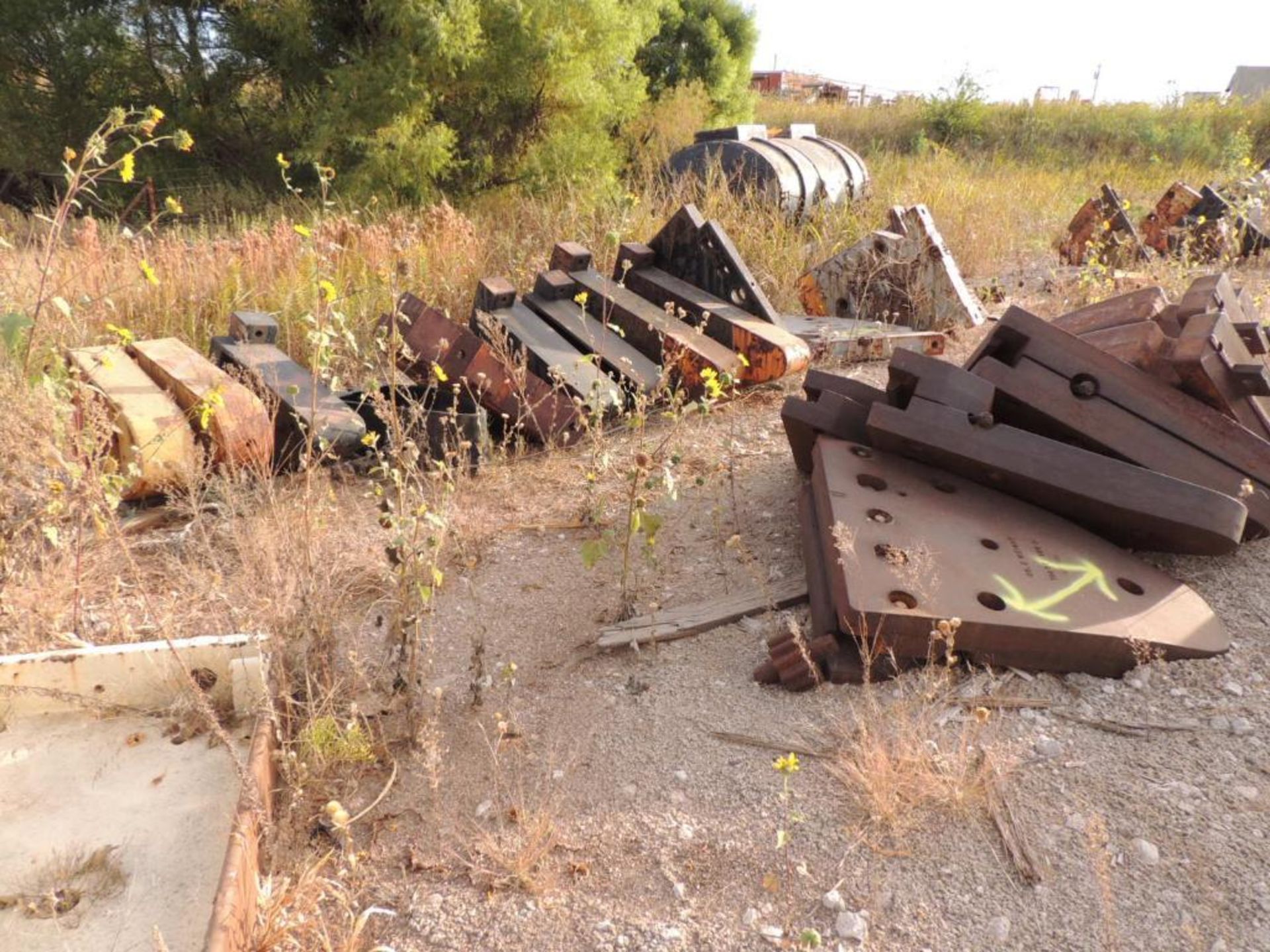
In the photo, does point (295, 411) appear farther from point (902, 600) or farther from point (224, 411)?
point (902, 600)

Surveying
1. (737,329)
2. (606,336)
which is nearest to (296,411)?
(606,336)

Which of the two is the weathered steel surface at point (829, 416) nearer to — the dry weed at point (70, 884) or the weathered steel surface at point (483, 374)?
the weathered steel surface at point (483, 374)

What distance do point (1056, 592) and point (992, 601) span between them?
8.5 inches

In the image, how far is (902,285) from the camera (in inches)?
228

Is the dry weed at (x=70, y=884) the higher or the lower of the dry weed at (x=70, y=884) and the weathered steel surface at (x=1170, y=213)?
the lower

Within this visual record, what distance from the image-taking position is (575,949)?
182cm

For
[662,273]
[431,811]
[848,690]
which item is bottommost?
[431,811]

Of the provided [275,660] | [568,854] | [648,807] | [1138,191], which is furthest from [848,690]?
[1138,191]

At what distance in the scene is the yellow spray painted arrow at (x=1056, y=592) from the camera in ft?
8.02

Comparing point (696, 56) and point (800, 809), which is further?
point (696, 56)

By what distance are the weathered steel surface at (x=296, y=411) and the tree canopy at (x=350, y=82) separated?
8.30 meters

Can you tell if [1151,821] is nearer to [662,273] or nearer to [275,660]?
[275,660]

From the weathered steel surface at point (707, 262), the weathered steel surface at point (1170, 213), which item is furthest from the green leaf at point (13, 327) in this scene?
the weathered steel surface at point (1170, 213)

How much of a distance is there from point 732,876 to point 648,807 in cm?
28
